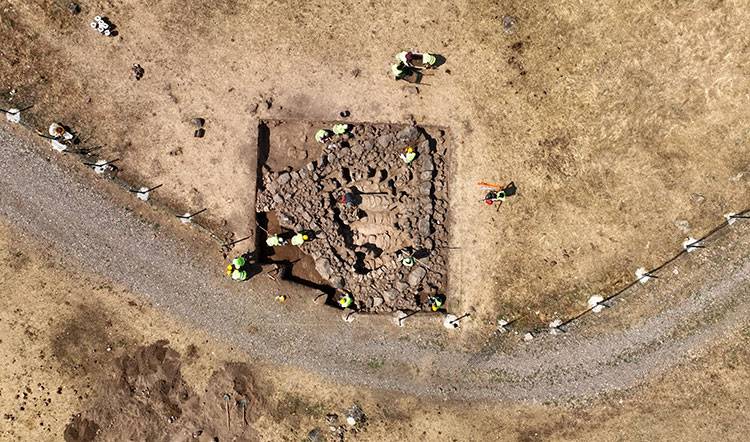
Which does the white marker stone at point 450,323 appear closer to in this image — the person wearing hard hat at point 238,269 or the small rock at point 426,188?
the small rock at point 426,188

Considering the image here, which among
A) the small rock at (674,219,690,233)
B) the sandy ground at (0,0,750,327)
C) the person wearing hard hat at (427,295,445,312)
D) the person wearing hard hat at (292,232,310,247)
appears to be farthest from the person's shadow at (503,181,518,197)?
the person wearing hard hat at (292,232,310,247)

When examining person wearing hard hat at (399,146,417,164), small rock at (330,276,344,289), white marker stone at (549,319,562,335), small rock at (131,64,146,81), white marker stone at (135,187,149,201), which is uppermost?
small rock at (131,64,146,81)

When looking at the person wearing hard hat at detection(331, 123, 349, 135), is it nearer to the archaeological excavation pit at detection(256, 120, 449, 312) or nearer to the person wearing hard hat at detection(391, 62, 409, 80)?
the archaeological excavation pit at detection(256, 120, 449, 312)

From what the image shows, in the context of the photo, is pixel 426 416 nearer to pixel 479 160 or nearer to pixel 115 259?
pixel 479 160

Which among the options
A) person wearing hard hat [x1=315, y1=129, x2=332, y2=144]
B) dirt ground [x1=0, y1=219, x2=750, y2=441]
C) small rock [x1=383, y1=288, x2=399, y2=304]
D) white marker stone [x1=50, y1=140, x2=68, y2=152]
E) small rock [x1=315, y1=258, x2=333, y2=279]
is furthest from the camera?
small rock [x1=383, y1=288, x2=399, y2=304]

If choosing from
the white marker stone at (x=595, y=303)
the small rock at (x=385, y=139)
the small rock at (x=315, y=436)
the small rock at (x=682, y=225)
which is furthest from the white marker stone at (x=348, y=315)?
the small rock at (x=682, y=225)

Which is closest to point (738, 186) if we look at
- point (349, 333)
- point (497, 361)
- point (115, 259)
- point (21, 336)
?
point (497, 361)

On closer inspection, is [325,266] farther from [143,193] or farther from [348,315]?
[143,193]
